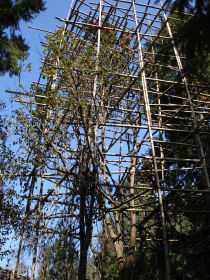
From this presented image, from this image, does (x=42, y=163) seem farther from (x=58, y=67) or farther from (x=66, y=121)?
(x=58, y=67)

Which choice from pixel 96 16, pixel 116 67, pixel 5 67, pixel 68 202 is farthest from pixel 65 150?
pixel 96 16

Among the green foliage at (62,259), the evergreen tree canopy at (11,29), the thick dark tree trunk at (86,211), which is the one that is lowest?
the green foliage at (62,259)

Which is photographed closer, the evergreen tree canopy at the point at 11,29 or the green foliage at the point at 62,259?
the green foliage at the point at 62,259

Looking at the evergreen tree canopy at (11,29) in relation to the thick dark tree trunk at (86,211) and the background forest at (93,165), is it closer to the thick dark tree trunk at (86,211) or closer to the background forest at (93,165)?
the background forest at (93,165)

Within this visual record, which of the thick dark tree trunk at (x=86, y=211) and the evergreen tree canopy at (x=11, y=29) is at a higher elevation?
the evergreen tree canopy at (x=11, y=29)

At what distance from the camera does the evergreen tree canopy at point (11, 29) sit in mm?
6574

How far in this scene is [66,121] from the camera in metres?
5.98

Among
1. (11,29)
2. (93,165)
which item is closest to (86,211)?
(93,165)

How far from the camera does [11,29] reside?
6.84 m

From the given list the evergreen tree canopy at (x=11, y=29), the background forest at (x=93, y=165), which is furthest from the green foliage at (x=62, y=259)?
the evergreen tree canopy at (x=11, y=29)

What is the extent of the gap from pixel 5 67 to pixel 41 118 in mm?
1575

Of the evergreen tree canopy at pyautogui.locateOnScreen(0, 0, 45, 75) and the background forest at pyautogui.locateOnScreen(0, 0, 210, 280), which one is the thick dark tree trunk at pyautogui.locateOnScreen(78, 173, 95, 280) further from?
the evergreen tree canopy at pyautogui.locateOnScreen(0, 0, 45, 75)

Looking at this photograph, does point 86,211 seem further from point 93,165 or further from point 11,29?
point 11,29

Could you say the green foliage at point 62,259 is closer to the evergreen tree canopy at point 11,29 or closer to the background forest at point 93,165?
the background forest at point 93,165
